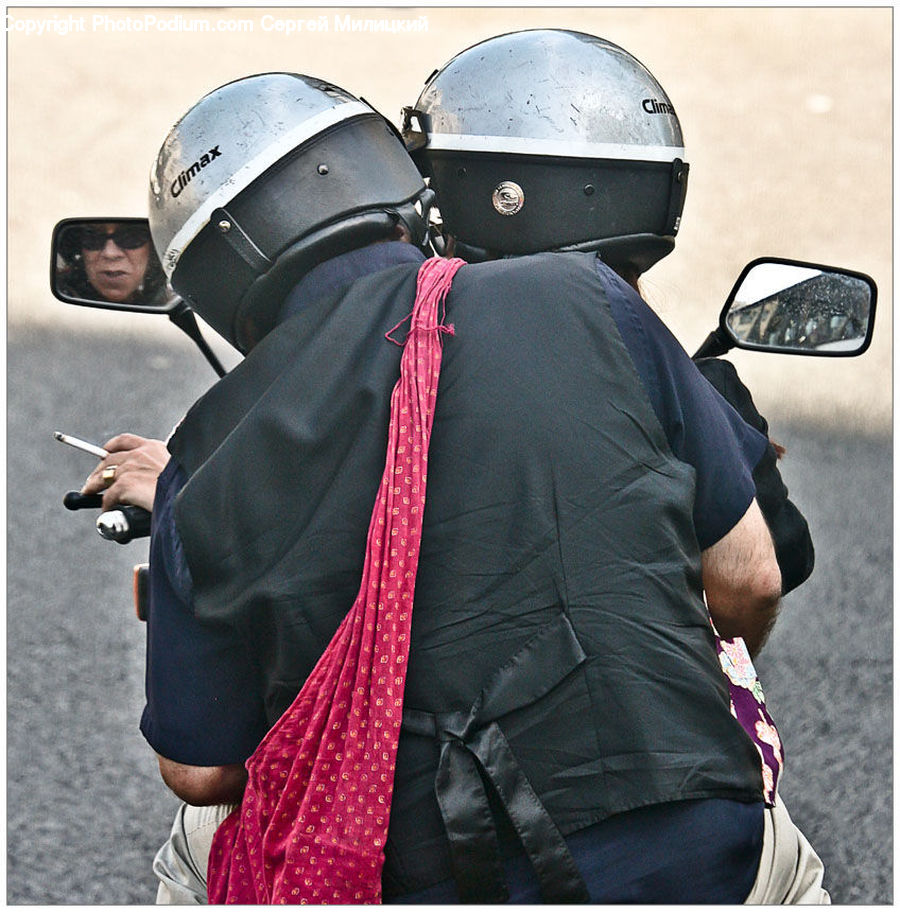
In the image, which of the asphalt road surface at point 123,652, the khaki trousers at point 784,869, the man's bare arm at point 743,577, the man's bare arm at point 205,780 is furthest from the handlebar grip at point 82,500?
the asphalt road surface at point 123,652

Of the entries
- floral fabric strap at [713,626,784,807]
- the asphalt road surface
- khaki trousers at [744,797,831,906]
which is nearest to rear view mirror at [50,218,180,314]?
floral fabric strap at [713,626,784,807]

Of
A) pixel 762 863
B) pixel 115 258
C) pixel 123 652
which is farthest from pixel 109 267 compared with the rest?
pixel 123 652

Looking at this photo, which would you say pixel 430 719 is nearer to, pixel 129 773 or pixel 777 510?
pixel 777 510

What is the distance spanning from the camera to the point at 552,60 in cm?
273

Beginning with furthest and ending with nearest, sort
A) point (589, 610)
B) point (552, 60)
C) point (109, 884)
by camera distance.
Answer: point (109, 884) → point (552, 60) → point (589, 610)

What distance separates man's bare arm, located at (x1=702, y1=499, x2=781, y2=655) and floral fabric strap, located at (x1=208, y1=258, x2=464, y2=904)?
20.3 inches

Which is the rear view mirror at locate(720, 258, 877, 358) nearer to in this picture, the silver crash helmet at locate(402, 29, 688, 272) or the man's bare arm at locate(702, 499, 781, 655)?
the silver crash helmet at locate(402, 29, 688, 272)

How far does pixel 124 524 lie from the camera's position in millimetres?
2381

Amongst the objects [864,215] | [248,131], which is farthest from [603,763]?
[864,215]

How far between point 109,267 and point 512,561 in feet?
4.85

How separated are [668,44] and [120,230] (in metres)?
5.52

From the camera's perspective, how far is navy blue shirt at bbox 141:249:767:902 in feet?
6.40

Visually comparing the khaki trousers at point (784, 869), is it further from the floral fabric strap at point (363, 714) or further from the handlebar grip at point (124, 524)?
the handlebar grip at point (124, 524)

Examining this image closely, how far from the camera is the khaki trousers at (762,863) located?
2385 mm
